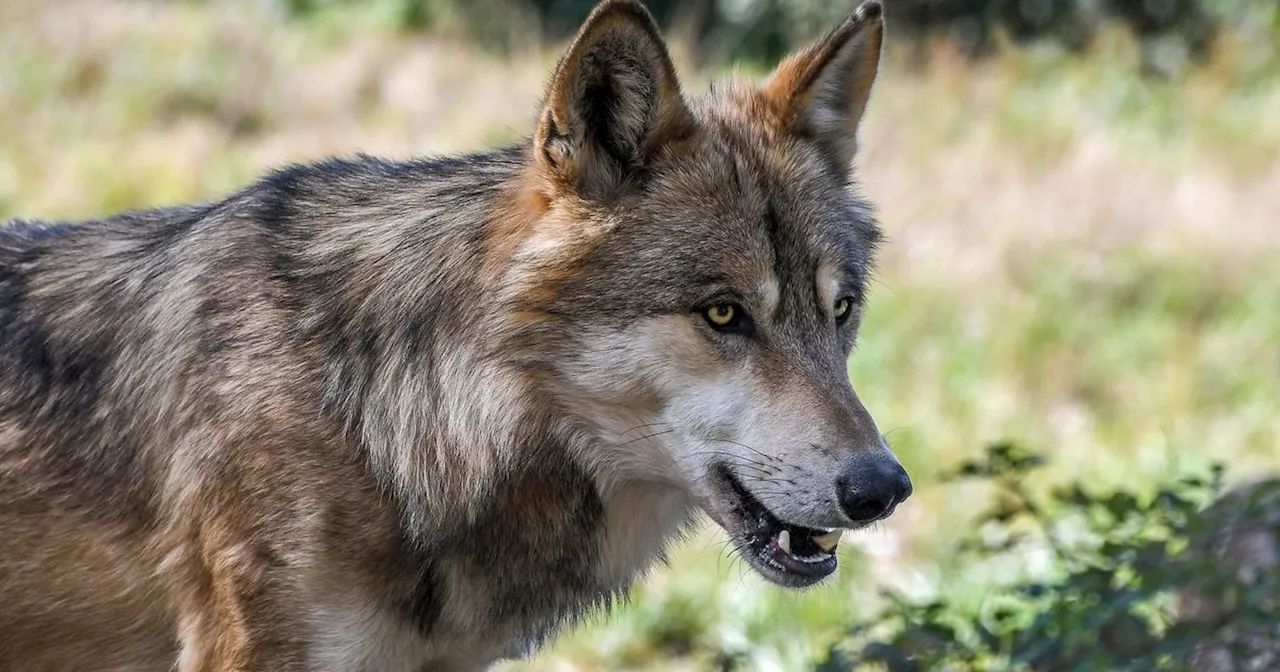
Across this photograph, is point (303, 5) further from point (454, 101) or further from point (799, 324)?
point (799, 324)

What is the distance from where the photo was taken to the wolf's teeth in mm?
3238

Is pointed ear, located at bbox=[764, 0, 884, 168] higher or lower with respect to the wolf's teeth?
higher

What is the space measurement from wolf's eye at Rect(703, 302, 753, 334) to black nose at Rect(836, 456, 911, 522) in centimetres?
40

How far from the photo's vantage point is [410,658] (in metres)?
3.34

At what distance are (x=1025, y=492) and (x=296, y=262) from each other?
2189 millimetres

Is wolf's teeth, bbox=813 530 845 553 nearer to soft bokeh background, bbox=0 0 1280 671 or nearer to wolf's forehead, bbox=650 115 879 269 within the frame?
wolf's forehead, bbox=650 115 879 269

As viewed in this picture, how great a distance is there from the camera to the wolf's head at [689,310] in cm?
308

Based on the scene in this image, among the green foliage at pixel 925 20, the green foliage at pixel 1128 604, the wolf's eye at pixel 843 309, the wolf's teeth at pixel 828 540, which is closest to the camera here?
the wolf's teeth at pixel 828 540

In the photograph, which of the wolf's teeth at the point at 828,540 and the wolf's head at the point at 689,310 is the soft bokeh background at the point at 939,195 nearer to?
the wolf's teeth at the point at 828,540

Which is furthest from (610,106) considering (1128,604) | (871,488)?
(1128,604)

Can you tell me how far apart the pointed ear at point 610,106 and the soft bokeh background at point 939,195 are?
5.44 ft

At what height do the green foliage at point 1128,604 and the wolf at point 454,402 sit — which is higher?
the wolf at point 454,402

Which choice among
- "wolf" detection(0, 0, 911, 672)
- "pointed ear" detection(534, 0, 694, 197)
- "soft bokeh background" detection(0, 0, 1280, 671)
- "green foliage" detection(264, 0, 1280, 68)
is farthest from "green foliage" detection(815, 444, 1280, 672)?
"green foliage" detection(264, 0, 1280, 68)

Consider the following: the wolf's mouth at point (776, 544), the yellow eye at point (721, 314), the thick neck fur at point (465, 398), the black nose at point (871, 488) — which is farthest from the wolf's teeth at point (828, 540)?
the yellow eye at point (721, 314)
